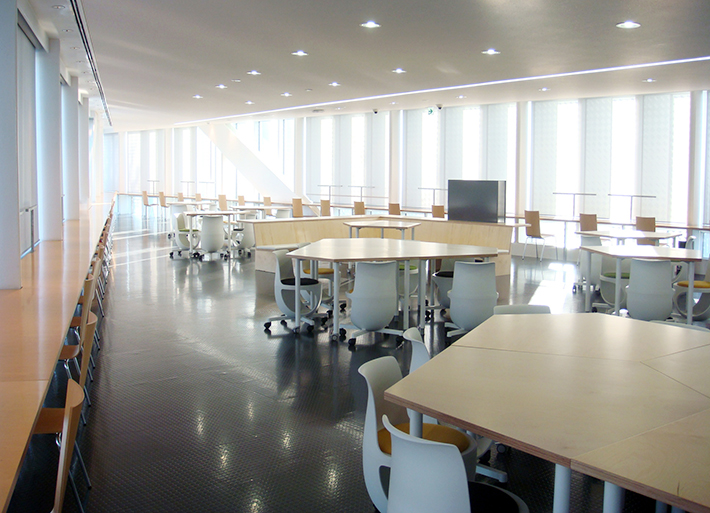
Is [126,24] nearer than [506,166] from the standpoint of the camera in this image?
Yes

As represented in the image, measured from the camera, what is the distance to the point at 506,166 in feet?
40.0

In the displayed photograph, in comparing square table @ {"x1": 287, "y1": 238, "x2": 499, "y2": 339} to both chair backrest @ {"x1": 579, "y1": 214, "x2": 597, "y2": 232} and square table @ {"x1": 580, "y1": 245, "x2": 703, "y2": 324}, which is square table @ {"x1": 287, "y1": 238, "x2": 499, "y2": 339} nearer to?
square table @ {"x1": 580, "y1": 245, "x2": 703, "y2": 324}

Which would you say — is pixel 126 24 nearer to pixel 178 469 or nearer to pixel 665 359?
pixel 178 469

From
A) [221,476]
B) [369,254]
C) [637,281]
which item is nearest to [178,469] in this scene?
[221,476]

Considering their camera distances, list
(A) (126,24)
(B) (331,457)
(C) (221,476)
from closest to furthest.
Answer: (C) (221,476), (B) (331,457), (A) (126,24)

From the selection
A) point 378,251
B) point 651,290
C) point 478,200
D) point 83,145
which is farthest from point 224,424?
point 83,145

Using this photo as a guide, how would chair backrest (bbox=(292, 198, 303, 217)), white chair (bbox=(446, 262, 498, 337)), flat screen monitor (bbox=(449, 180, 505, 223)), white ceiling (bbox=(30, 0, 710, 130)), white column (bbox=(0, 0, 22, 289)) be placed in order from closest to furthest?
white column (bbox=(0, 0, 22, 289)), white ceiling (bbox=(30, 0, 710, 130)), white chair (bbox=(446, 262, 498, 337)), flat screen monitor (bbox=(449, 180, 505, 223)), chair backrest (bbox=(292, 198, 303, 217))

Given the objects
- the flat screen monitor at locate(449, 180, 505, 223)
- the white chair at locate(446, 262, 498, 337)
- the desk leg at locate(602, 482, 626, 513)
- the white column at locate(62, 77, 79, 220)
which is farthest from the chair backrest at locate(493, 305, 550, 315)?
the white column at locate(62, 77, 79, 220)

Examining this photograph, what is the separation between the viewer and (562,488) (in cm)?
176

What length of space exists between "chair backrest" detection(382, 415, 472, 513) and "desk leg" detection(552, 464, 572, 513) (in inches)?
10.5

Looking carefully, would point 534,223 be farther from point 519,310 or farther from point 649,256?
point 519,310

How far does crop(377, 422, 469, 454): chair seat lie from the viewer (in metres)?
2.31

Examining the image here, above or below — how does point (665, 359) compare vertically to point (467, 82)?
below

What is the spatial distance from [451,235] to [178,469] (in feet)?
23.7
